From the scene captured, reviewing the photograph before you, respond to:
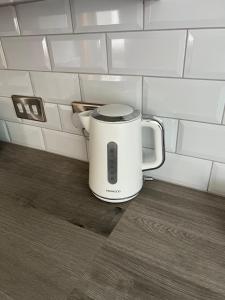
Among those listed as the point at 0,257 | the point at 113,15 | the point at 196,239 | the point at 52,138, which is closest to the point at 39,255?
the point at 0,257

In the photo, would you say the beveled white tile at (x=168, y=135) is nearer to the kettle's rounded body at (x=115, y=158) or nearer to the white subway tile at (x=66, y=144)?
the kettle's rounded body at (x=115, y=158)

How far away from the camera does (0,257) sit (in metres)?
0.48

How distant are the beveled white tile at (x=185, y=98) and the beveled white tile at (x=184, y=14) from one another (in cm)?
11

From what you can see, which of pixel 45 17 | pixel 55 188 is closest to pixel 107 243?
pixel 55 188

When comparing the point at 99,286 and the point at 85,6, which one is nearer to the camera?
the point at 99,286

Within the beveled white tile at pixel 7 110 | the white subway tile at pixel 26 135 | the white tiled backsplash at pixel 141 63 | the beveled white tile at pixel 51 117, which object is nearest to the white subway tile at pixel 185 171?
the white tiled backsplash at pixel 141 63

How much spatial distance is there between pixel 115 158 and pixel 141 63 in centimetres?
24

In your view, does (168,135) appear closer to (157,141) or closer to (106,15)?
(157,141)

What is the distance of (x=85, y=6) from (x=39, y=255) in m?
0.58

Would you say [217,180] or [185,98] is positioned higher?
[185,98]

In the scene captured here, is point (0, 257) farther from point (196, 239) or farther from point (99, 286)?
point (196, 239)

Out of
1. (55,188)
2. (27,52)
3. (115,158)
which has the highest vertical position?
(27,52)

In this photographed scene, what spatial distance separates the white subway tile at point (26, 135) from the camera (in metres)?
0.86

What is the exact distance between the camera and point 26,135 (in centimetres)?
89
